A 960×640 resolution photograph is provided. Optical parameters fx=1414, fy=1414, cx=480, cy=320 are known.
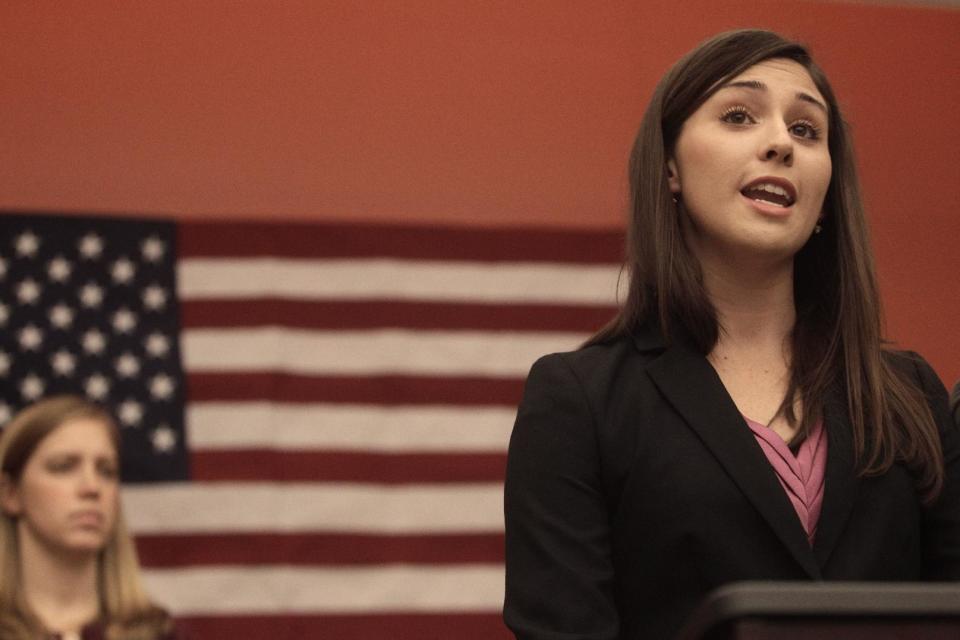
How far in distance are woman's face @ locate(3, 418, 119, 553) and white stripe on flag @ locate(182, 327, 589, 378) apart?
58 cm

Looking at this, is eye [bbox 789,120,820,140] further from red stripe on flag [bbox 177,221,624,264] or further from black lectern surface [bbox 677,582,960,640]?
red stripe on flag [bbox 177,221,624,264]

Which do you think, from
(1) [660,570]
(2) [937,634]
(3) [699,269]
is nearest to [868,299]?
(3) [699,269]

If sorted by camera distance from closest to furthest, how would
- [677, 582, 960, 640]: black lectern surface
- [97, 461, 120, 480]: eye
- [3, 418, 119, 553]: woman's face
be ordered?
[677, 582, 960, 640]: black lectern surface
[3, 418, 119, 553]: woman's face
[97, 461, 120, 480]: eye

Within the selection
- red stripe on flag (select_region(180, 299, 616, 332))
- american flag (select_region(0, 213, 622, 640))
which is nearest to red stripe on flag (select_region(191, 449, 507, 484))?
american flag (select_region(0, 213, 622, 640))

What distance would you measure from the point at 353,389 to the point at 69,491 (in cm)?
90

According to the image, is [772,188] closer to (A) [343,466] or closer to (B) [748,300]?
(B) [748,300]

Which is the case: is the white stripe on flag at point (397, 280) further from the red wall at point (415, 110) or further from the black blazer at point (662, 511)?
the black blazer at point (662, 511)

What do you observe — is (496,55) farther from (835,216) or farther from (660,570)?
(660,570)

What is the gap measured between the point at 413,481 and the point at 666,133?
2.21 m

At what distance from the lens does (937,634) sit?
2.60 ft

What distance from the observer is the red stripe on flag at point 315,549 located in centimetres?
346

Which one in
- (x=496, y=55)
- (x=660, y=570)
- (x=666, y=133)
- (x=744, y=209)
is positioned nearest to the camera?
(x=660, y=570)

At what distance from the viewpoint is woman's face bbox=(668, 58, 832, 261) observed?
1.38 metres

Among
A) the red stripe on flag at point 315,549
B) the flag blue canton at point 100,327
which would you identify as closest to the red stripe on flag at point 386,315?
the flag blue canton at point 100,327
